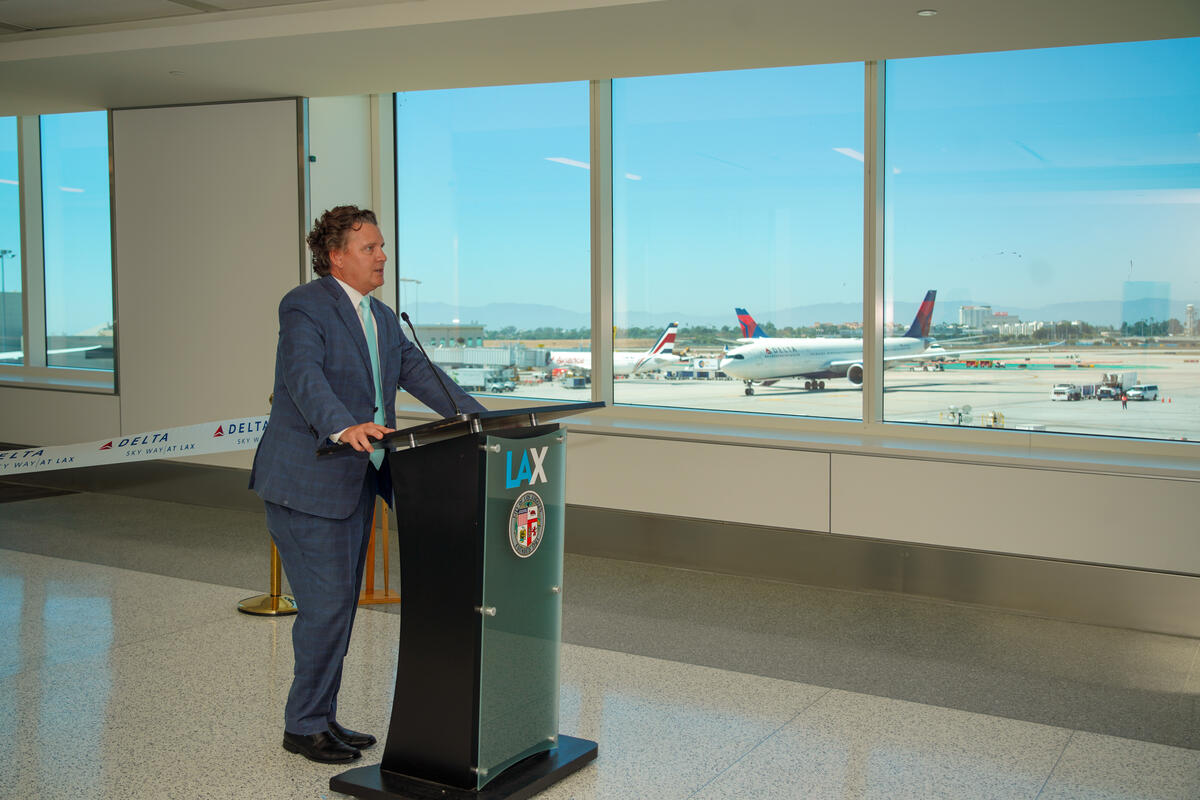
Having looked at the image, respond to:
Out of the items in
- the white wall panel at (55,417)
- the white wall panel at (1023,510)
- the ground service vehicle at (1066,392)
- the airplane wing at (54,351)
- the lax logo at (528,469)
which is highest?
the airplane wing at (54,351)

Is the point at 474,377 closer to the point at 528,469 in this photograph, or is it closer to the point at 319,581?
the point at 319,581

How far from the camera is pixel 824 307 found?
18.9 ft

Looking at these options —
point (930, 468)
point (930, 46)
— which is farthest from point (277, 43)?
point (930, 468)

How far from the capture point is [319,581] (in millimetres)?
3000

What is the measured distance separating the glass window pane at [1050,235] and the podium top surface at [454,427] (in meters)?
3.23

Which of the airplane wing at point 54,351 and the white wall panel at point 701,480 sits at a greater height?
the airplane wing at point 54,351

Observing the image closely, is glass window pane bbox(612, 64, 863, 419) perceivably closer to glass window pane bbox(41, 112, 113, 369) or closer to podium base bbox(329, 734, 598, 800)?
podium base bbox(329, 734, 598, 800)

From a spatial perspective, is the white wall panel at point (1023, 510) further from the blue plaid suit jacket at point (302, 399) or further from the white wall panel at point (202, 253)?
the white wall panel at point (202, 253)

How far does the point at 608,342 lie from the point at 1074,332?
2.58 metres

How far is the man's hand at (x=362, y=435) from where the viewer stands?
2.57 metres

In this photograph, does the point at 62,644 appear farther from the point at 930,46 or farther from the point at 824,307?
the point at 930,46

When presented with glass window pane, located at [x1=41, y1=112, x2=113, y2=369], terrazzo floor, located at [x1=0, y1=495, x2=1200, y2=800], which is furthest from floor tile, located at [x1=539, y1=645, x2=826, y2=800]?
glass window pane, located at [x1=41, y1=112, x2=113, y2=369]

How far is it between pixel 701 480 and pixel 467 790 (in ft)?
9.89

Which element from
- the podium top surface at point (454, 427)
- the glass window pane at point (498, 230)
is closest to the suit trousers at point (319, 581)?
the podium top surface at point (454, 427)
